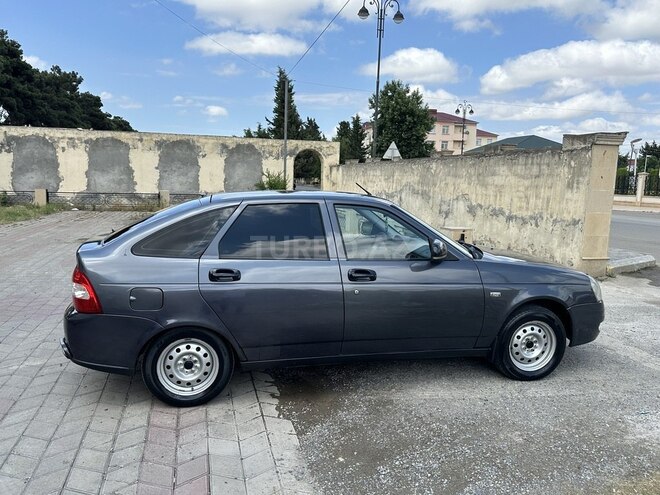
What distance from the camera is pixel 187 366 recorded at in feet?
11.8

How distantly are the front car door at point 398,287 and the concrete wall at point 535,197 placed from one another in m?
5.40

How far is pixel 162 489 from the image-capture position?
2.70 metres

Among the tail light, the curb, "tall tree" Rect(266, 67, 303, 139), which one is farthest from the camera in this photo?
"tall tree" Rect(266, 67, 303, 139)

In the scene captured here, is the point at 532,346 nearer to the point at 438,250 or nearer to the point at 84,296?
the point at 438,250

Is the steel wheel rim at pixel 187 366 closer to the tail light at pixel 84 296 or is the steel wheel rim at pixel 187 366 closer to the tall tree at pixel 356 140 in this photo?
the tail light at pixel 84 296

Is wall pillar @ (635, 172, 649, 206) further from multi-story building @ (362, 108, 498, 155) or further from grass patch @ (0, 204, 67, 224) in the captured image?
Answer: multi-story building @ (362, 108, 498, 155)

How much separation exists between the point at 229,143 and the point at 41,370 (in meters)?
23.3

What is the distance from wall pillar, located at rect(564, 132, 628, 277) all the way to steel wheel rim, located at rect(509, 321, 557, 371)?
15.9 ft

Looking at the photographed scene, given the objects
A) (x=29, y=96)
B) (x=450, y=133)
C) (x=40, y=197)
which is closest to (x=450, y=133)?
(x=450, y=133)

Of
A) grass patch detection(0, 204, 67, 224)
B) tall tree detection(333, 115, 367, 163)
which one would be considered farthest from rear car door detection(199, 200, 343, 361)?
tall tree detection(333, 115, 367, 163)

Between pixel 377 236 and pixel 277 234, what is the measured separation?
812mm

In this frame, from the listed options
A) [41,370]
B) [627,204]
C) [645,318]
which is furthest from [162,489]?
[627,204]

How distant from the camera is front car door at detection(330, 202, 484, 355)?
12.2ft

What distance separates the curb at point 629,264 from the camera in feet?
29.1
